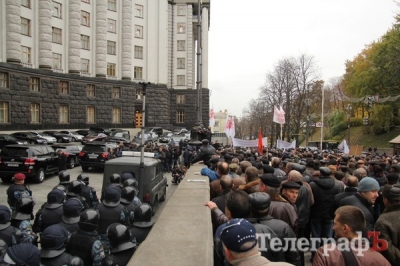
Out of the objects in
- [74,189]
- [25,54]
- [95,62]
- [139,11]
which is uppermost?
[139,11]

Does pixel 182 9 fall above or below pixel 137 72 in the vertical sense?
above

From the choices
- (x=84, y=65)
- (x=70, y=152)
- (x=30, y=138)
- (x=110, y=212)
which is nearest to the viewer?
(x=110, y=212)

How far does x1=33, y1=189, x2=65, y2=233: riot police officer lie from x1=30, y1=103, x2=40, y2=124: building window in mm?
35043

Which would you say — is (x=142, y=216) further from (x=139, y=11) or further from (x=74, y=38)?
(x=139, y=11)

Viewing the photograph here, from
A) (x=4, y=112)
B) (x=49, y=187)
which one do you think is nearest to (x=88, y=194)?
(x=49, y=187)

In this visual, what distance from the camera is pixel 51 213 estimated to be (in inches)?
229

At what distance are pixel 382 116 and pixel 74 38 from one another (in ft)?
142

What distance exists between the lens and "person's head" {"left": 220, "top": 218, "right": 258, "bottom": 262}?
240 cm

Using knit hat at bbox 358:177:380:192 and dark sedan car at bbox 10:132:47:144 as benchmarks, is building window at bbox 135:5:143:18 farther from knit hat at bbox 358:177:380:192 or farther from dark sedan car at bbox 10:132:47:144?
knit hat at bbox 358:177:380:192

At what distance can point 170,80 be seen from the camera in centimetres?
6075

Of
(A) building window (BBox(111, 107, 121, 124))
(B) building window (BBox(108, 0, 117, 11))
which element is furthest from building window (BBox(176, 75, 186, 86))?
(B) building window (BBox(108, 0, 117, 11))

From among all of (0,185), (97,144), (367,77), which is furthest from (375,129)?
(0,185)

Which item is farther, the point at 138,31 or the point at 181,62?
the point at 181,62

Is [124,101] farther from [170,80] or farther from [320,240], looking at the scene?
[320,240]
